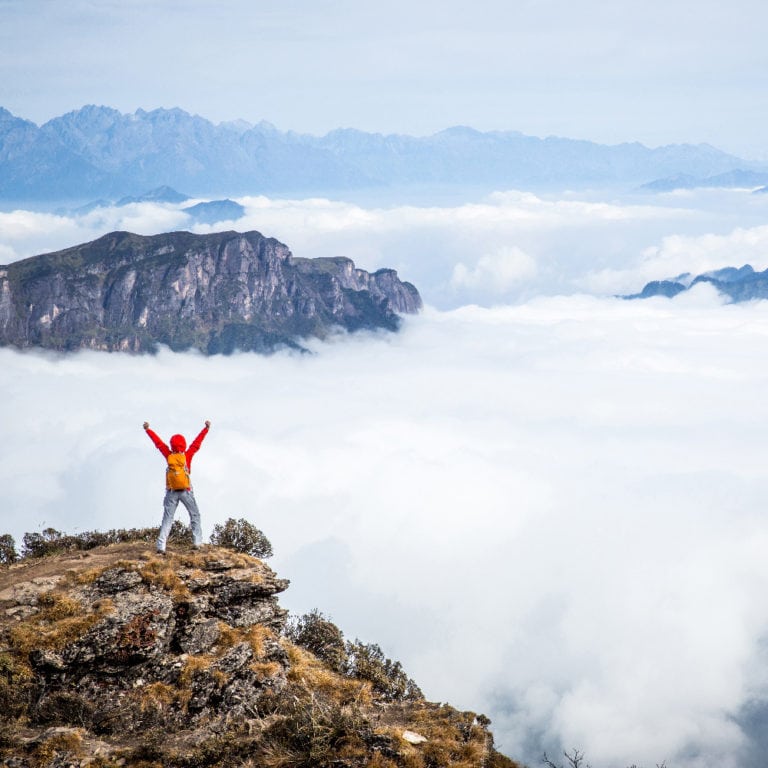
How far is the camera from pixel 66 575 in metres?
21.0

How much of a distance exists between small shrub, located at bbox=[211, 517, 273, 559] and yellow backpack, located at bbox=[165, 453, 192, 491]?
286 inches

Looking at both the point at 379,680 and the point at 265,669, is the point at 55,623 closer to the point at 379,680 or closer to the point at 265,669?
the point at 265,669

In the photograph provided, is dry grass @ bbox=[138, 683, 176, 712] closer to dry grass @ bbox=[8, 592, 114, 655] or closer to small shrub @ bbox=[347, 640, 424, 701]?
dry grass @ bbox=[8, 592, 114, 655]

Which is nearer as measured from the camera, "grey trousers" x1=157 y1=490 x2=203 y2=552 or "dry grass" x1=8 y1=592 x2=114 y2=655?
"dry grass" x1=8 y1=592 x2=114 y2=655

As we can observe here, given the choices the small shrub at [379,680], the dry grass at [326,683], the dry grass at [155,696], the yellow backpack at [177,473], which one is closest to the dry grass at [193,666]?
the dry grass at [155,696]

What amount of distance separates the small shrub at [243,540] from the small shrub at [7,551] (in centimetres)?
791

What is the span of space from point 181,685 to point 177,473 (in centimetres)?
673

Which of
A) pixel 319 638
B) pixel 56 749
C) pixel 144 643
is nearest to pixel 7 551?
pixel 144 643

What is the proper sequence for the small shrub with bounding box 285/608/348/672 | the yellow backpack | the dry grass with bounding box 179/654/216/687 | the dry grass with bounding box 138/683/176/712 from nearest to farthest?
the dry grass with bounding box 138/683/176/712 < the dry grass with bounding box 179/654/216/687 < the yellow backpack < the small shrub with bounding box 285/608/348/672

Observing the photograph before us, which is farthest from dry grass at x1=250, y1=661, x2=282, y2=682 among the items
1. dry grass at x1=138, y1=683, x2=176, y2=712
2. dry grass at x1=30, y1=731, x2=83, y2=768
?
dry grass at x1=30, y1=731, x2=83, y2=768

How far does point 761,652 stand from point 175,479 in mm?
211959

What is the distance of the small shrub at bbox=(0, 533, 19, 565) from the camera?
87.7ft

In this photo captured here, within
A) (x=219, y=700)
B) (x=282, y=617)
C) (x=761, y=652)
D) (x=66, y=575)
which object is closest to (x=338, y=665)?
(x=282, y=617)

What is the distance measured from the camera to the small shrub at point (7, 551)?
2674cm
